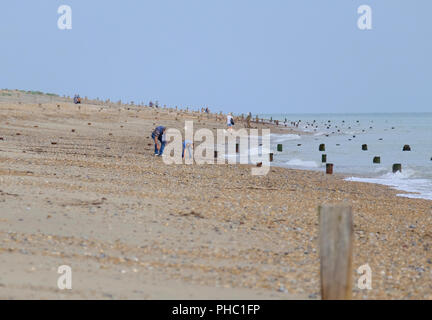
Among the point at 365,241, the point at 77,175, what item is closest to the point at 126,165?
the point at 77,175

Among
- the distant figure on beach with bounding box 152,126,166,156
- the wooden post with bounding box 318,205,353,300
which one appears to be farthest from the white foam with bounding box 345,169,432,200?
the wooden post with bounding box 318,205,353,300

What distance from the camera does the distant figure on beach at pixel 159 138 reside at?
2066 cm

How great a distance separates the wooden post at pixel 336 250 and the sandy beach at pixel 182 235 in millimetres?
1029

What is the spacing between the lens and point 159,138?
2109 cm

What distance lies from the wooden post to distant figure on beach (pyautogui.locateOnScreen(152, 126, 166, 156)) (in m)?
15.7

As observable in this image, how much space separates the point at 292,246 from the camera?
8.47 metres

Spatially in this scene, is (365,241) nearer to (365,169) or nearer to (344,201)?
(344,201)

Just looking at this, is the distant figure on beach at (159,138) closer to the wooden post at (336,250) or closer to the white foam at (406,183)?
the white foam at (406,183)

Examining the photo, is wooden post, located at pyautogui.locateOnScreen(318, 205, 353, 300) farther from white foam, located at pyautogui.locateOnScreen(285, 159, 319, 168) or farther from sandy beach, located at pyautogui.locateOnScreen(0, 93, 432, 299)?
white foam, located at pyautogui.locateOnScreen(285, 159, 319, 168)

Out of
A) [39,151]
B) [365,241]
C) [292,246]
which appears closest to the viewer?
[292,246]

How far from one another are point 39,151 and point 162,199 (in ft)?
30.3

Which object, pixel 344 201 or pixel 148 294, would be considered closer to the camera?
pixel 148 294

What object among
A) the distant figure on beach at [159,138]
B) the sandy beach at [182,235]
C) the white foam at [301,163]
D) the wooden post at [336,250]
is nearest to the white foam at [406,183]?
the sandy beach at [182,235]

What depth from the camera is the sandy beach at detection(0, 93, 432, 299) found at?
21.1 ft
